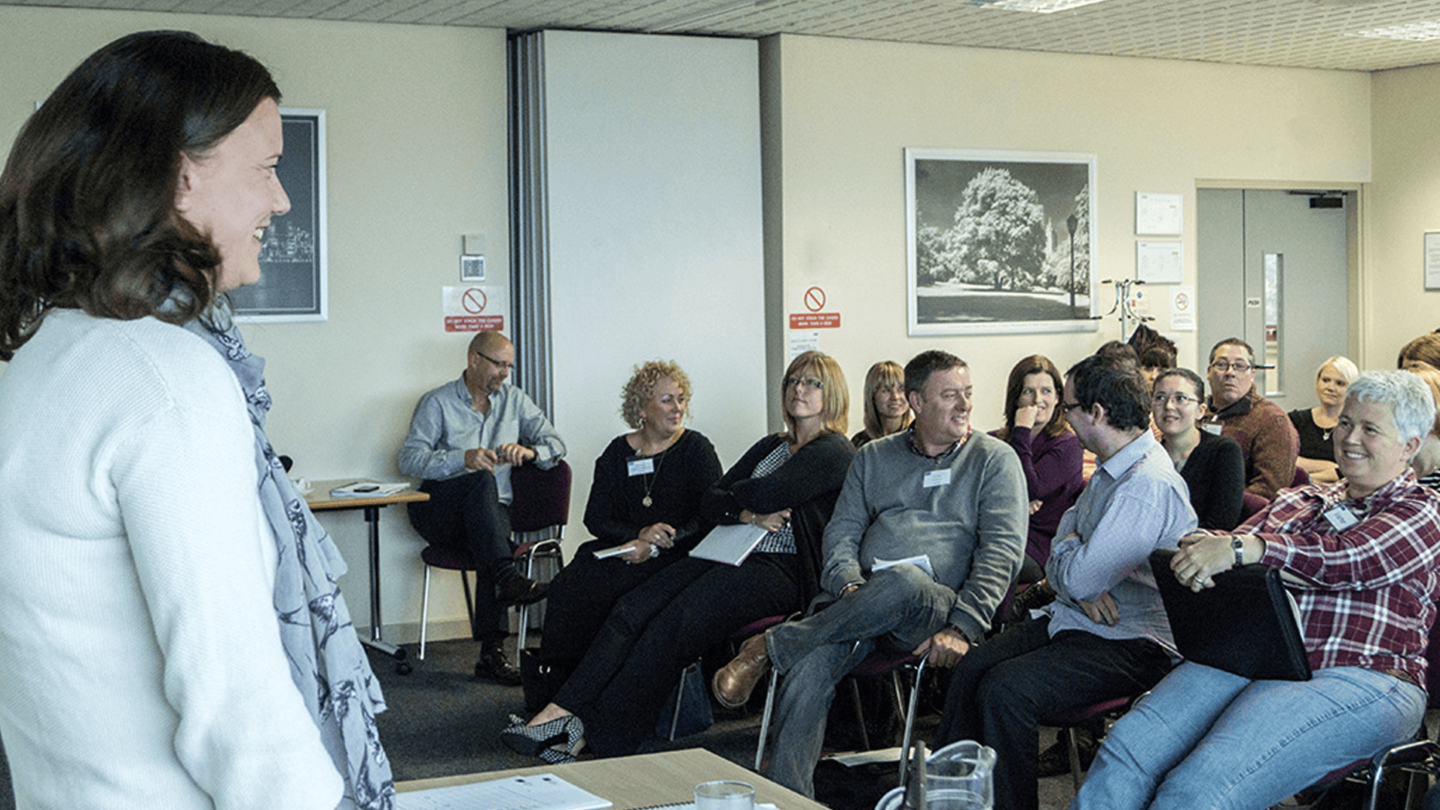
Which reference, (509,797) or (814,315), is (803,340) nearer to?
(814,315)

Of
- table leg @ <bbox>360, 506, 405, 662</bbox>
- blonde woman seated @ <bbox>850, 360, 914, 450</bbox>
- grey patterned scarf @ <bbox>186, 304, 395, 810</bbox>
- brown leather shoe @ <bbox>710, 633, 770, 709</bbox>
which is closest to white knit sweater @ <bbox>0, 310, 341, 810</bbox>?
grey patterned scarf @ <bbox>186, 304, 395, 810</bbox>

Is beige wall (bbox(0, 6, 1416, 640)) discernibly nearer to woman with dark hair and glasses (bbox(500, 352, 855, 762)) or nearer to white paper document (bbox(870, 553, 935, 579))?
woman with dark hair and glasses (bbox(500, 352, 855, 762))

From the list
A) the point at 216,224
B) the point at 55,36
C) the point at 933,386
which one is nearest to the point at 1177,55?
the point at 933,386

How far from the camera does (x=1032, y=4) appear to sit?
672 cm

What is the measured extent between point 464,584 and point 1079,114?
456 cm

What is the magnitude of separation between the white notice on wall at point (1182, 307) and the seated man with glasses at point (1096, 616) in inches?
189

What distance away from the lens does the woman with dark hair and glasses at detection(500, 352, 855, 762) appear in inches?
189

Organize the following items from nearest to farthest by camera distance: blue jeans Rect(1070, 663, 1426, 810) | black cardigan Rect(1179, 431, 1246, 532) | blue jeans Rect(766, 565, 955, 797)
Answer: blue jeans Rect(1070, 663, 1426, 810), blue jeans Rect(766, 565, 955, 797), black cardigan Rect(1179, 431, 1246, 532)

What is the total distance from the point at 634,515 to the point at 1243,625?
9.50 ft

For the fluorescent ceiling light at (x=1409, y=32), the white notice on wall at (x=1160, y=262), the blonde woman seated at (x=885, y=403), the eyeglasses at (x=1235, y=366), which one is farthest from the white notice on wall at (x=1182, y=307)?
the blonde woman seated at (x=885, y=403)

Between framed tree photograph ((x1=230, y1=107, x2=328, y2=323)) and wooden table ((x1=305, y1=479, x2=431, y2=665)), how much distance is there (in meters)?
0.89

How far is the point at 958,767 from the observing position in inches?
64.7

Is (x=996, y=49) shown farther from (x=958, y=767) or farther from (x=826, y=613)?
(x=958, y=767)

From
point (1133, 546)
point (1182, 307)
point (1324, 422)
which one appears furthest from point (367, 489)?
point (1182, 307)
